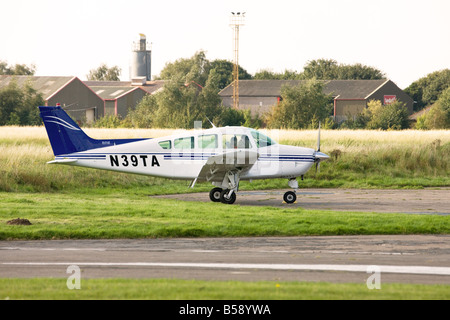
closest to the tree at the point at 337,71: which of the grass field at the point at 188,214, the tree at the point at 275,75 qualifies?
the tree at the point at 275,75

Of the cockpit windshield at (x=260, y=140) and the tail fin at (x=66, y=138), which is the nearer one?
the cockpit windshield at (x=260, y=140)

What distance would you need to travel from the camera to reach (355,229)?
43.8 ft

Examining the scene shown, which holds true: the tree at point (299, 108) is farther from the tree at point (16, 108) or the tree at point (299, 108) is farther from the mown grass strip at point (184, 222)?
the mown grass strip at point (184, 222)

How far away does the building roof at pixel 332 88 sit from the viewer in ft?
304

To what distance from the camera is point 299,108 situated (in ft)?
229

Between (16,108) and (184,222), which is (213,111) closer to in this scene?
(16,108)

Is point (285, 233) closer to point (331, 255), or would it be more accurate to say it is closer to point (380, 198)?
point (331, 255)

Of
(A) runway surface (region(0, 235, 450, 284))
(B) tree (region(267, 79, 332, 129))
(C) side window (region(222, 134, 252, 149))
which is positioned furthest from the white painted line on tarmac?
(B) tree (region(267, 79, 332, 129))

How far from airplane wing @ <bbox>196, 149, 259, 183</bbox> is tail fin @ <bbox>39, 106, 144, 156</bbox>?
2646mm

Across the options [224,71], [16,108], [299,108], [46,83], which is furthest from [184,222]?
[224,71]

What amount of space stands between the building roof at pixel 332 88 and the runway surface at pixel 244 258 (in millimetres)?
80849

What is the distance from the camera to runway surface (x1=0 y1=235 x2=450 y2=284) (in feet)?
29.6
